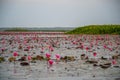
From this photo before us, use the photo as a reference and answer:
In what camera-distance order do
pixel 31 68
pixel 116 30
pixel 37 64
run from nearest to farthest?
1. pixel 31 68
2. pixel 37 64
3. pixel 116 30

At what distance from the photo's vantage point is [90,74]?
11.9 feet

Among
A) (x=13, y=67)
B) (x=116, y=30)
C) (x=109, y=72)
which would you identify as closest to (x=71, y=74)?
(x=109, y=72)

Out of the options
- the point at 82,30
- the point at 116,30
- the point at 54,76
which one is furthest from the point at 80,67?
the point at 82,30

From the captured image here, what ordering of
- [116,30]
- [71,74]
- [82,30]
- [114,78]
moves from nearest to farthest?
[114,78] < [71,74] < [116,30] < [82,30]

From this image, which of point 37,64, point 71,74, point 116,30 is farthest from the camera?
point 116,30

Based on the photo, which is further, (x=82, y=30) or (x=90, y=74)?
(x=82, y=30)

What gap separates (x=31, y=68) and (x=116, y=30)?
53.4 ft

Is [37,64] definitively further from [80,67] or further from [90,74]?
[90,74]

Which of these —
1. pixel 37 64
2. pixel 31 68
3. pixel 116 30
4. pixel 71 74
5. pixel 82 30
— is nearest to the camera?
pixel 71 74

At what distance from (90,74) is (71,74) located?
0.65 ft

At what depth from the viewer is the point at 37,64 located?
175 inches

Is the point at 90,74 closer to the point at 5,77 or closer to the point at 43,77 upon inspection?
the point at 43,77

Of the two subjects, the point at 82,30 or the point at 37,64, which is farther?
the point at 82,30

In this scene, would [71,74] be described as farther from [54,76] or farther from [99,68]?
[99,68]
